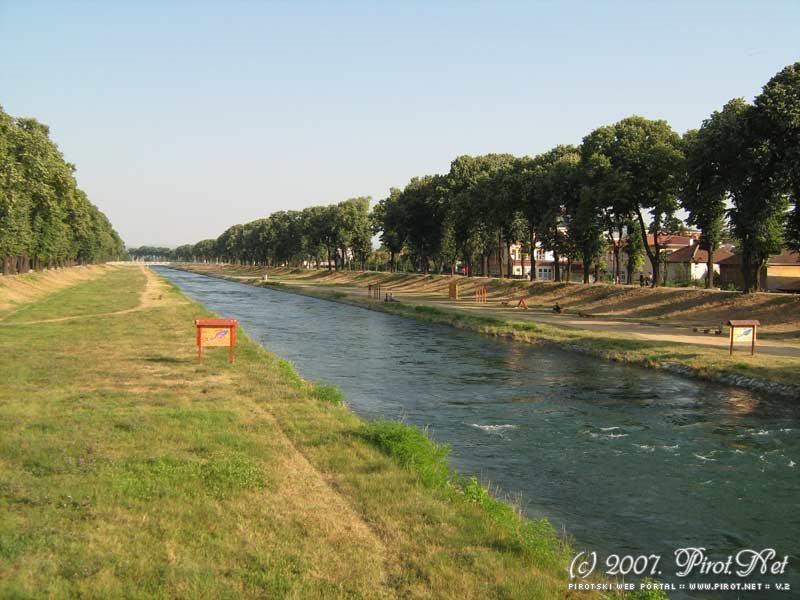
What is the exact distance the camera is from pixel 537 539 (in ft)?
35.5

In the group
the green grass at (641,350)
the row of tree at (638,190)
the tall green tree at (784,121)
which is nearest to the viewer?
the green grass at (641,350)

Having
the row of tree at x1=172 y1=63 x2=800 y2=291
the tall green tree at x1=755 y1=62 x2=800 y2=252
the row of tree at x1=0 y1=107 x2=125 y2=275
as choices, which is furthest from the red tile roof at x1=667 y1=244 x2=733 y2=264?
the row of tree at x1=0 y1=107 x2=125 y2=275

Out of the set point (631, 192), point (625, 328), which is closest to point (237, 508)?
point (625, 328)

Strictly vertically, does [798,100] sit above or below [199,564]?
above

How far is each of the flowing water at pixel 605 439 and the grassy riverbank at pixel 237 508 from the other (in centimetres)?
240

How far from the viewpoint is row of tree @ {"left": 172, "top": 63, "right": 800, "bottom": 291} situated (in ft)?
149

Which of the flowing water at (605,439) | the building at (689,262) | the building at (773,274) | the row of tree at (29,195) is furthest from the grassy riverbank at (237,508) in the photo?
the building at (689,262)

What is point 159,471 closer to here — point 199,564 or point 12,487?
point 12,487

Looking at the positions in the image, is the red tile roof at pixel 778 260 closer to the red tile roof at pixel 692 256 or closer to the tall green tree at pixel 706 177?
the red tile roof at pixel 692 256

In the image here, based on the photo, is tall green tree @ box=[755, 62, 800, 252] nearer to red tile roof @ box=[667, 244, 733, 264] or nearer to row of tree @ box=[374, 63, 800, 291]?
row of tree @ box=[374, 63, 800, 291]

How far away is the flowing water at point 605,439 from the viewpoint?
43.5 ft

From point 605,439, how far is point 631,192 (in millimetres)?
48324

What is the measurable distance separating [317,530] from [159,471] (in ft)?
12.8

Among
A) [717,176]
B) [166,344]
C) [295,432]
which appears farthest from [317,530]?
[717,176]
